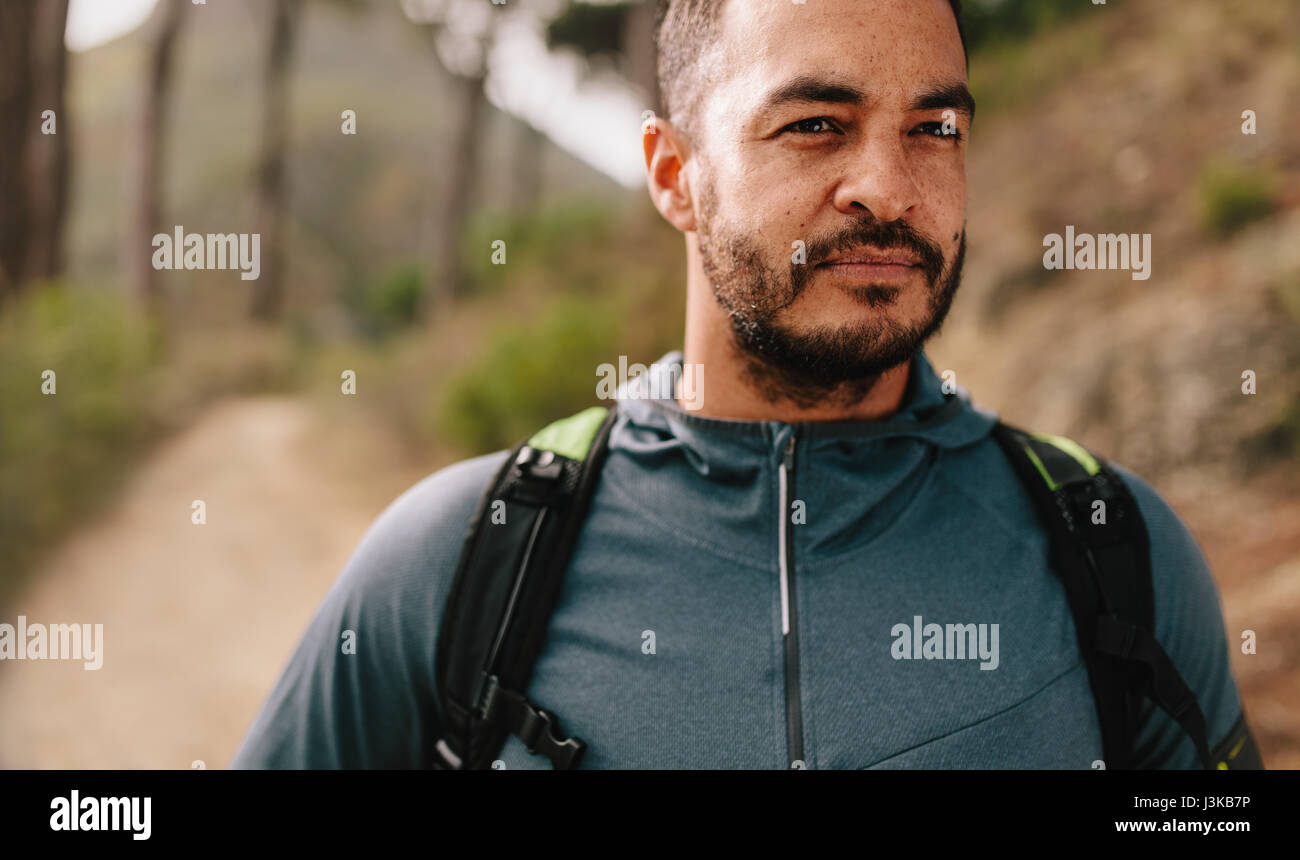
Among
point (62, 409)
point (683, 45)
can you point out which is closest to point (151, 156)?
point (62, 409)

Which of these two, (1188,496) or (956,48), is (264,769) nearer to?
(956,48)

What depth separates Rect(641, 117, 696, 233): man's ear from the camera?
154 cm

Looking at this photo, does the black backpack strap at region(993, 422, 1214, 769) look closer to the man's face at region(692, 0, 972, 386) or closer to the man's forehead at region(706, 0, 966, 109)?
the man's face at region(692, 0, 972, 386)

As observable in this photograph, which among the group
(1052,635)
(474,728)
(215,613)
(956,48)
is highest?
(956,48)

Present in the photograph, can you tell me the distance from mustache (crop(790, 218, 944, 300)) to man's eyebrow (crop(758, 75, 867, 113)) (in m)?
0.20

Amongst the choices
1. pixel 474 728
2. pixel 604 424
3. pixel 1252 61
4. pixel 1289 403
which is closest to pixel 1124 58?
pixel 1252 61

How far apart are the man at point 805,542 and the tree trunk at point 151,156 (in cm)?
1062

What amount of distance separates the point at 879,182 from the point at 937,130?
0.62 ft

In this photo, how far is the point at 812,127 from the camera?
4.36 feet

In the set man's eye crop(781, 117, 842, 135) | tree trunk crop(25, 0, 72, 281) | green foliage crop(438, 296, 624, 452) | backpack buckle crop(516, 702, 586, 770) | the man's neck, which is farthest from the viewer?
green foliage crop(438, 296, 624, 452)

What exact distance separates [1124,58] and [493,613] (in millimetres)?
8141

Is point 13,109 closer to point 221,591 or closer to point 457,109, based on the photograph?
point 221,591

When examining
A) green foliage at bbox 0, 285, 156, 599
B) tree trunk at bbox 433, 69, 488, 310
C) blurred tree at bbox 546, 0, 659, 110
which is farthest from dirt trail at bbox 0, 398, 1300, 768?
blurred tree at bbox 546, 0, 659, 110

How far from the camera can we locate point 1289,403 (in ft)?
12.5
